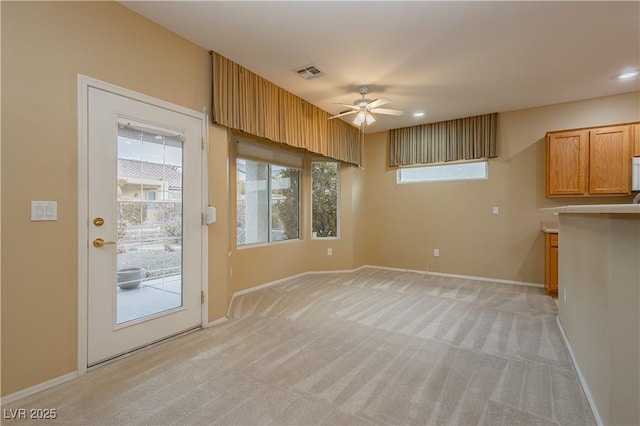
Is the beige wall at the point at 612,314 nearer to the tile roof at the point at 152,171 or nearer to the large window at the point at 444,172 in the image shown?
the tile roof at the point at 152,171

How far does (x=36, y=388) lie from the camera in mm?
1928

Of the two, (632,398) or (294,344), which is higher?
(632,398)

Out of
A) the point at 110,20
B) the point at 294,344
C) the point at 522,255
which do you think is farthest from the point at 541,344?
the point at 110,20

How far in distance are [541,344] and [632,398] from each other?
1.39 m

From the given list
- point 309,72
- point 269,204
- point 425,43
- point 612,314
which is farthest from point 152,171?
point 612,314

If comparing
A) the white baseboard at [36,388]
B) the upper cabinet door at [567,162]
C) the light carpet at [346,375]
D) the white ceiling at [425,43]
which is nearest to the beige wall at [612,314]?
the light carpet at [346,375]

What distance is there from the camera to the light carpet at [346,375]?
174cm

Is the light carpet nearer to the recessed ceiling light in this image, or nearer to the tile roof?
the tile roof

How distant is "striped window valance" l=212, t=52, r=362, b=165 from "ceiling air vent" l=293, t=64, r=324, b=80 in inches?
18.1

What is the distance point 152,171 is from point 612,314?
3247mm

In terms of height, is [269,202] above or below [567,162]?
below

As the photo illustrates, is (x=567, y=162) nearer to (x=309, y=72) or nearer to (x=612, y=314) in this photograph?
(x=612, y=314)

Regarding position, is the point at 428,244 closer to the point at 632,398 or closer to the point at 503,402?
the point at 503,402

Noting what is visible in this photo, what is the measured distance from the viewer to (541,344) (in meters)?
2.62
